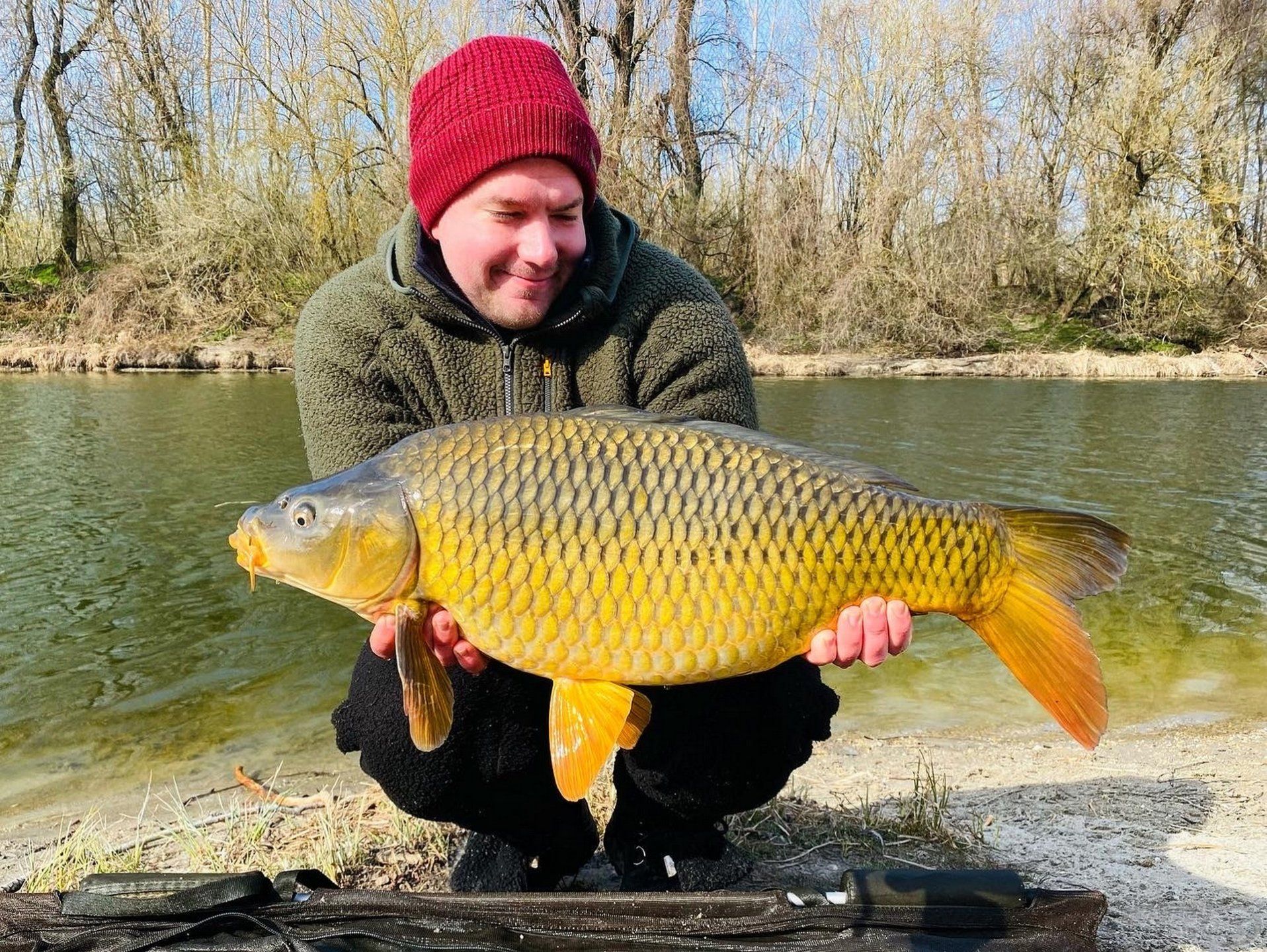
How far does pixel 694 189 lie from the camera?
13.5 m

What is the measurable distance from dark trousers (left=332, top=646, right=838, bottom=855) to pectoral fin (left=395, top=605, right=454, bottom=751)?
17 cm

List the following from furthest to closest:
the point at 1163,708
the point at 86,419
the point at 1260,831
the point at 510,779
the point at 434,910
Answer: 1. the point at 86,419
2. the point at 1163,708
3. the point at 1260,831
4. the point at 510,779
5. the point at 434,910

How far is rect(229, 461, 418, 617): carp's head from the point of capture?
1205 millimetres

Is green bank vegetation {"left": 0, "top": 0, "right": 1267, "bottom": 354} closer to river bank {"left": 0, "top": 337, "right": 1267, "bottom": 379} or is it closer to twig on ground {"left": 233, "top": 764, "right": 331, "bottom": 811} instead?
river bank {"left": 0, "top": 337, "right": 1267, "bottom": 379}

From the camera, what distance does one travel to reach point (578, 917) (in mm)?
1142

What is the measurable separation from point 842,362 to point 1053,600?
10884 millimetres

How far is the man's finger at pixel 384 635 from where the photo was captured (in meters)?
1.26

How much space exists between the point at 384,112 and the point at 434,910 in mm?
13150

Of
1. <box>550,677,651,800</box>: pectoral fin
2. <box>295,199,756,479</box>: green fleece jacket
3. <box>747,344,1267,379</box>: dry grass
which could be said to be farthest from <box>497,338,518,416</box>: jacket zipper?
<box>747,344,1267,379</box>: dry grass

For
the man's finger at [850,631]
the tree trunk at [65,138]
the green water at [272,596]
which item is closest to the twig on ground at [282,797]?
the green water at [272,596]

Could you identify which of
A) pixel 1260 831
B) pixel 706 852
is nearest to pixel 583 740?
pixel 706 852

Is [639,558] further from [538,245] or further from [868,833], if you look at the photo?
[868,833]

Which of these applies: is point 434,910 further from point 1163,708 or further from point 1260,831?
point 1163,708

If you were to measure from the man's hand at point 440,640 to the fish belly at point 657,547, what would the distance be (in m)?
0.03
